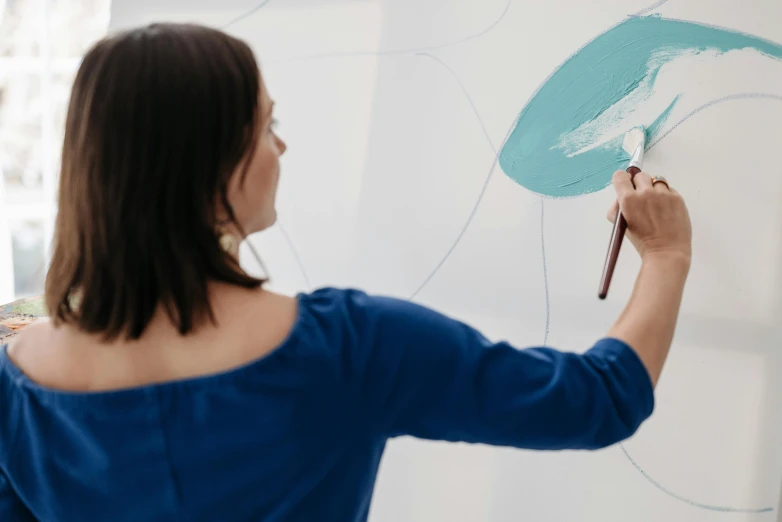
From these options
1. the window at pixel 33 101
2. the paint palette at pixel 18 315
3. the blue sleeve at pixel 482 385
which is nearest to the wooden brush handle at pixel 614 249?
the blue sleeve at pixel 482 385

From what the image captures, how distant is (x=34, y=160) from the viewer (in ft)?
4.94

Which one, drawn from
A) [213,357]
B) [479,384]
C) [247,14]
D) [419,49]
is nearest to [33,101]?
[247,14]

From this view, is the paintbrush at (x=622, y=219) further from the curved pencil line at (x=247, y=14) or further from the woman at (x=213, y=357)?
the curved pencil line at (x=247, y=14)

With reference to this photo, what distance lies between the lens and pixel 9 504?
1.95 ft

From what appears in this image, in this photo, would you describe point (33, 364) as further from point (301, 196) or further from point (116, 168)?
point (301, 196)

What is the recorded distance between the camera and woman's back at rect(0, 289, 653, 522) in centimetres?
52

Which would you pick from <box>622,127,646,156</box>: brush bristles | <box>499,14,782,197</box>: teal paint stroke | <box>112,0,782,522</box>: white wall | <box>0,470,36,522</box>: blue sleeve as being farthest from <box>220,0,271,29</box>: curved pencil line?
<box>0,470,36,522</box>: blue sleeve

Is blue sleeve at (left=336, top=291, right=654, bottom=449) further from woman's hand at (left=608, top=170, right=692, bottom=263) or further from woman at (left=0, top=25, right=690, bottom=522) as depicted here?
woman's hand at (left=608, top=170, right=692, bottom=263)

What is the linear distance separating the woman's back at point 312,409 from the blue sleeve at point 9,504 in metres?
0.07

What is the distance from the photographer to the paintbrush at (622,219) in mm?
626

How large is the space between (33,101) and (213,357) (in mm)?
1147

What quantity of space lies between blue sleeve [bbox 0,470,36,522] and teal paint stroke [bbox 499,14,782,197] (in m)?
0.56

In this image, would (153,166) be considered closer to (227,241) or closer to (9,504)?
(227,241)

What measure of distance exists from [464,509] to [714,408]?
0.30 m
